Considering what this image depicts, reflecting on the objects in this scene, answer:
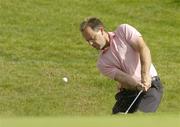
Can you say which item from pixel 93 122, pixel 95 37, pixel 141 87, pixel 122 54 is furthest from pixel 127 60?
pixel 93 122

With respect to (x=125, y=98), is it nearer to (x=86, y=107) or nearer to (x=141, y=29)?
(x=86, y=107)

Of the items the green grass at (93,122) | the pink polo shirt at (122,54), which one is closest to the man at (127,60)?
the pink polo shirt at (122,54)

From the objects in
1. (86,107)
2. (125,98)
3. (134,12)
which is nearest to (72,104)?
(86,107)

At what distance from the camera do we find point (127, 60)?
6.07 m

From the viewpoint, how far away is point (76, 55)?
12695 mm

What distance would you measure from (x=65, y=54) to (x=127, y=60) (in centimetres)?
669

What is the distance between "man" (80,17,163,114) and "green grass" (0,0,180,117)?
3.62ft

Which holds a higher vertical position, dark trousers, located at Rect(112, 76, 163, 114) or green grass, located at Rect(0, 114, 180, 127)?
green grass, located at Rect(0, 114, 180, 127)

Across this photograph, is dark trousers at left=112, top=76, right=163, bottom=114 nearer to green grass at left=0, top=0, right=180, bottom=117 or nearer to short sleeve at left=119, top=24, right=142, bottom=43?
short sleeve at left=119, top=24, right=142, bottom=43

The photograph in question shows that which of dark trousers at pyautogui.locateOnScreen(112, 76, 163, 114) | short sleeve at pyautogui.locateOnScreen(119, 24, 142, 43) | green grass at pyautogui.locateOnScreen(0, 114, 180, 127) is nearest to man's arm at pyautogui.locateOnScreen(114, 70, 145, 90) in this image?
dark trousers at pyautogui.locateOnScreen(112, 76, 163, 114)

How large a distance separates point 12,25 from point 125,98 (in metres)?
8.34

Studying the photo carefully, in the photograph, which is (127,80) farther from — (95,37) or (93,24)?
(93,24)

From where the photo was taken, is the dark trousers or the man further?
the dark trousers

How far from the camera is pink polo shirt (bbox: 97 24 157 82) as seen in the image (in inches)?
237
